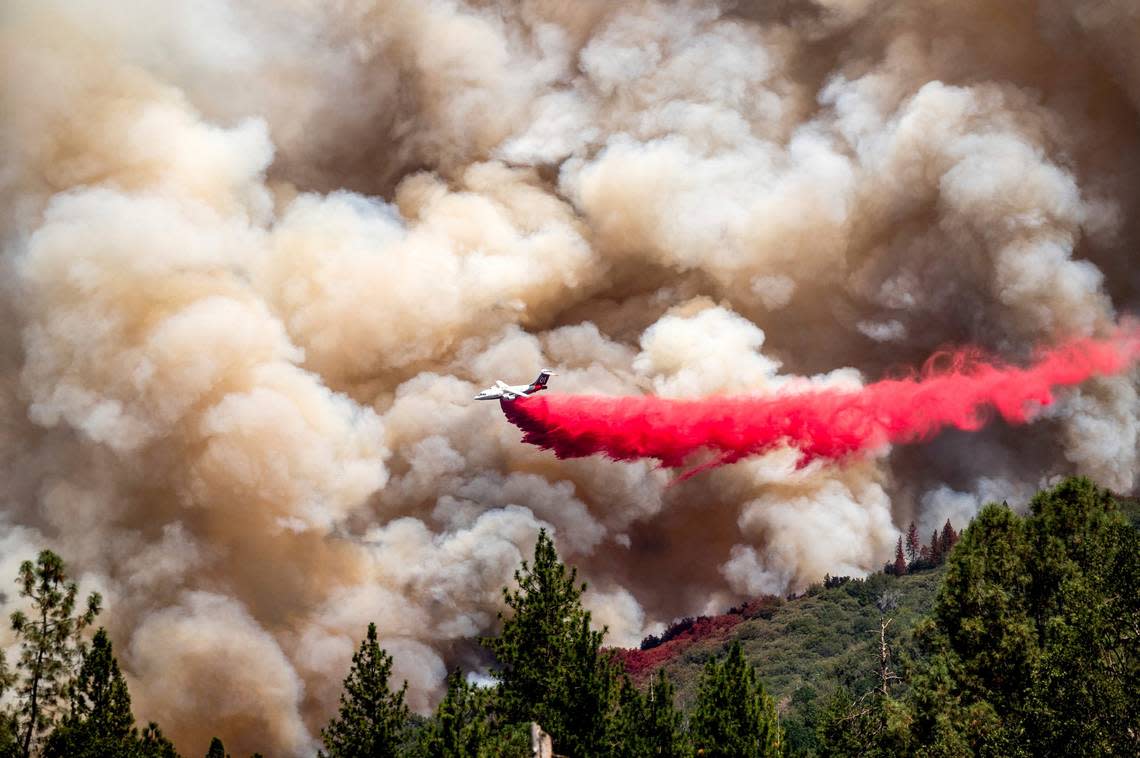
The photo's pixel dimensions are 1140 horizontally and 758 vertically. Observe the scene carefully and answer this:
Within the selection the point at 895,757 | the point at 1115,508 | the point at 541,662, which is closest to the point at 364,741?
the point at 541,662

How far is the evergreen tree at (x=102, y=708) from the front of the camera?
61.7 m

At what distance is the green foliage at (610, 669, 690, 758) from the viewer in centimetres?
6016

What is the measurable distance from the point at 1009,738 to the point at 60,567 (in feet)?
182

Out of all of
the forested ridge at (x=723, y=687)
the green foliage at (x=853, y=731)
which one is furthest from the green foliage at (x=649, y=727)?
the green foliage at (x=853, y=731)

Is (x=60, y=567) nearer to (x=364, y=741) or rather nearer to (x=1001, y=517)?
(x=364, y=741)

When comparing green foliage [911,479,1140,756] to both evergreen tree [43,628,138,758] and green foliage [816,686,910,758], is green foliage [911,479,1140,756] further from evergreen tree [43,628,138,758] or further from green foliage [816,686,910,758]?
evergreen tree [43,628,138,758]

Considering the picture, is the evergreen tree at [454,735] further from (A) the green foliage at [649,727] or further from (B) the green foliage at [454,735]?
(A) the green foliage at [649,727]

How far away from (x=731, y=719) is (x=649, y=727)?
15.6 ft

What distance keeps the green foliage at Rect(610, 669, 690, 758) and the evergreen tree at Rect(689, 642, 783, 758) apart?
1434 millimetres

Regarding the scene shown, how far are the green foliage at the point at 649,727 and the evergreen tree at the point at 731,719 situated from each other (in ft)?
4.70

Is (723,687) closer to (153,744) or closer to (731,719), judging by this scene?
(731,719)

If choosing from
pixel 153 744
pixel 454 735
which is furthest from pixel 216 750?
pixel 454 735

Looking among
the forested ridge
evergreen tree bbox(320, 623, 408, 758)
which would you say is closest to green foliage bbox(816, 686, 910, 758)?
the forested ridge

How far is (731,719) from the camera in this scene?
60844mm
